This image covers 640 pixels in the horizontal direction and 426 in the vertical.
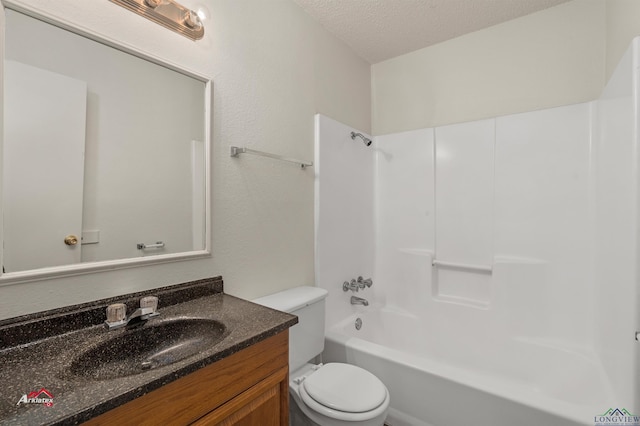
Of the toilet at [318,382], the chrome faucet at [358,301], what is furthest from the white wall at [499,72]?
the toilet at [318,382]

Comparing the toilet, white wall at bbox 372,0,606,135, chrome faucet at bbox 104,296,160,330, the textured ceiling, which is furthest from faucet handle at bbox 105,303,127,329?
white wall at bbox 372,0,606,135

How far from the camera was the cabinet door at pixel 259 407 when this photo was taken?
33.3 inches

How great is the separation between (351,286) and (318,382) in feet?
3.13

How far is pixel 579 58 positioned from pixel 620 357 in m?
1.78

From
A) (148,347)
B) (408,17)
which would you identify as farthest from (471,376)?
(408,17)

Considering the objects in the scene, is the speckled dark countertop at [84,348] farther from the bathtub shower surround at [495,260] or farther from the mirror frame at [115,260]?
the bathtub shower surround at [495,260]

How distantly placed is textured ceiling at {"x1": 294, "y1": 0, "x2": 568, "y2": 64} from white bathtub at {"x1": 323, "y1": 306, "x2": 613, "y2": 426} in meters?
2.12

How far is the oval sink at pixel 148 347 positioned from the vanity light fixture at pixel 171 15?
3.87 feet

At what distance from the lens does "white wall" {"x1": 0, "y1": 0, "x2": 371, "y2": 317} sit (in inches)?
42.4

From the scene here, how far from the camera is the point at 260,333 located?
935 mm

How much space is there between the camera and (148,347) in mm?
1032

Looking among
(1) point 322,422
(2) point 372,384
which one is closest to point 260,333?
(1) point 322,422

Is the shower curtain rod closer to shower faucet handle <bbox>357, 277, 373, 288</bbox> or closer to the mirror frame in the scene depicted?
the mirror frame

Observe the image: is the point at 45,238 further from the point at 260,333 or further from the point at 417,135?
the point at 417,135
